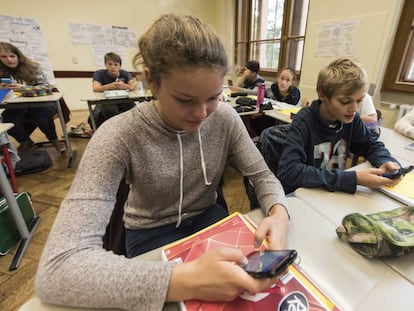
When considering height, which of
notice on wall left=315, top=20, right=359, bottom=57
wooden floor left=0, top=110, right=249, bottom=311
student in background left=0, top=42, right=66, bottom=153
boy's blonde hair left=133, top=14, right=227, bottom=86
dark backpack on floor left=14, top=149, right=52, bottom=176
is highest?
notice on wall left=315, top=20, right=359, bottom=57

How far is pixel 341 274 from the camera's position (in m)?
0.47

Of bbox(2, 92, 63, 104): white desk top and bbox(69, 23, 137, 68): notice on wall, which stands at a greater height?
bbox(69, 23, 137, 68): notice on wall

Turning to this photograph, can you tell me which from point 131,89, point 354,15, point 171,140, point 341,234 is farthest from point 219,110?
point 354,15

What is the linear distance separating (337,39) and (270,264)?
3241 mm

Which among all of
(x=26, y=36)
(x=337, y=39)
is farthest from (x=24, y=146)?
(x=337, y=39)

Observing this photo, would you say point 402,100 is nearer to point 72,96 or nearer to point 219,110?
point 219,110

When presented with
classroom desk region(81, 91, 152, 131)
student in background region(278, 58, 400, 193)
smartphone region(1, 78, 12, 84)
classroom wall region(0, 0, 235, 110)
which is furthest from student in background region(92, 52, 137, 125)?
student in background region(278, 58, 400, 193)

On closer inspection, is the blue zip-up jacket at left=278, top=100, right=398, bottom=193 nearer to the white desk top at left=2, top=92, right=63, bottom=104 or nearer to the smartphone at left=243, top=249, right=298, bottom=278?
the smartphone at left=243, top=249, right=298, bottom=278

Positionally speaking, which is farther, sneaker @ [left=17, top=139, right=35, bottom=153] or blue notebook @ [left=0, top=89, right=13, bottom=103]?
sneaker @ [left=17, top=139, right=35, bottom=153]

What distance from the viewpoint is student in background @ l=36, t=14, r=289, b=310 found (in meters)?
0.39

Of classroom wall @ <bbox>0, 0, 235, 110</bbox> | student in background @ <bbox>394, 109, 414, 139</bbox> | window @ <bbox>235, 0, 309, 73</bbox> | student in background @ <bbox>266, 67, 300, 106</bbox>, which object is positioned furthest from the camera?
classroom wall @ <bbox>0, 0, 235, 110</bbox>

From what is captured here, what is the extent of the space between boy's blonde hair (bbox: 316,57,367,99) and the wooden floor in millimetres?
1077

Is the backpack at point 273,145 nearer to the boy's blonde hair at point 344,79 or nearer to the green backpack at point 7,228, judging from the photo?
the boy's blonde hair at point 344,79

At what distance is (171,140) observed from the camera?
674 mm
